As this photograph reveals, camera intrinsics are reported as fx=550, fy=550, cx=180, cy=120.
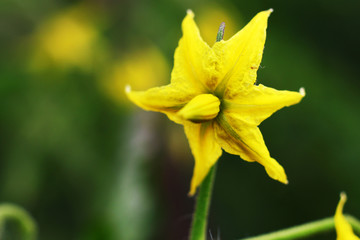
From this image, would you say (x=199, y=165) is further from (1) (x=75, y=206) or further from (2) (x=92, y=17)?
(2) (x=92, y=17)

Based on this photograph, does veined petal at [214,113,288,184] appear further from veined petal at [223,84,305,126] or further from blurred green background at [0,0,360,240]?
blurred green background at [0,0,360,240]

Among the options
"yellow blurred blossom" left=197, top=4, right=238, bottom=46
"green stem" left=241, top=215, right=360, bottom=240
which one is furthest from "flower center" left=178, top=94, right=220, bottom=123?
"yellow blurred blossom" left=197, top=4, right=238, bottom=46

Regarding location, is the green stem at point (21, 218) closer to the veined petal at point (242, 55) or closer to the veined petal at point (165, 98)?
the veined petal at point (165, 98)

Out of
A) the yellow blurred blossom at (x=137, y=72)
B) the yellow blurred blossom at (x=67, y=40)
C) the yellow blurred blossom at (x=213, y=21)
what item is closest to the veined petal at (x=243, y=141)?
the yellow blurred blossom at (x=137, y=72)

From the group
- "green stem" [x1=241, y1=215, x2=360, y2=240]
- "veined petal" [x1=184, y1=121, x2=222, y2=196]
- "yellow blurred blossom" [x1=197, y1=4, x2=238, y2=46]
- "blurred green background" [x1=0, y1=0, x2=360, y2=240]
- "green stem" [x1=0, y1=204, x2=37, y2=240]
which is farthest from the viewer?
"yellow blurred blossom" [x1=197, y1=4, x2=238, y2=46]

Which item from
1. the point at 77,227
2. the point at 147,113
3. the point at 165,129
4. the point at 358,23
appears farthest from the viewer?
the point at 358,23

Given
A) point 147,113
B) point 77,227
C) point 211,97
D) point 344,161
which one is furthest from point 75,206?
point 211,97
